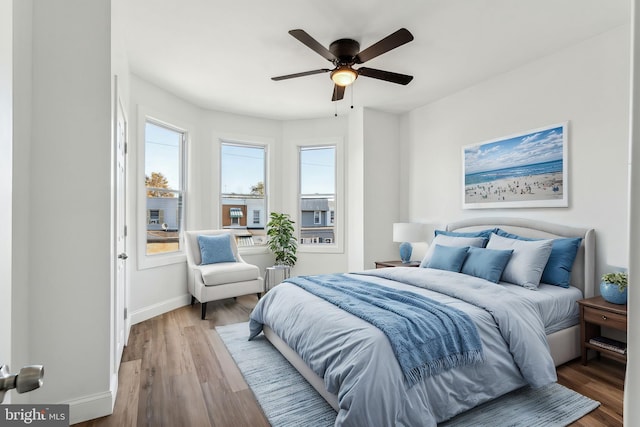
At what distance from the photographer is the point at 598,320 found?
2.49m

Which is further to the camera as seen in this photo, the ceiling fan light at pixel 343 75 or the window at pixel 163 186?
the window at pixel 163 186

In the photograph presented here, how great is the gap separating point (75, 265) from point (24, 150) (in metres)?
0.67

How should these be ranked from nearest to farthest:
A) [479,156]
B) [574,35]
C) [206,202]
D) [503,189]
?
[574,35], [503,189], [479,156], [206,202]

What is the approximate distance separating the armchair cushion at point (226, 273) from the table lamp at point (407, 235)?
192 cm

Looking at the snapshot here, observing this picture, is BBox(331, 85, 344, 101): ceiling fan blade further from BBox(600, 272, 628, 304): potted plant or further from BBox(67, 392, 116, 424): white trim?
BBox(67, 392, 116, 424): white trim

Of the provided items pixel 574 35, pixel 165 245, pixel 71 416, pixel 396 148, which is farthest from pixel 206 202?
pixel 574 35

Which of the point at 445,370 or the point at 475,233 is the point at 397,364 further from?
the point at 475,233

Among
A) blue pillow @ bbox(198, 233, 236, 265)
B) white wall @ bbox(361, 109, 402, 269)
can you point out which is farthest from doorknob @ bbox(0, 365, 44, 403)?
white wall @ bbox(361, 109, 402, 269)

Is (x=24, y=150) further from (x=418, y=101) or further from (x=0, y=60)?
(x=418, y=101)

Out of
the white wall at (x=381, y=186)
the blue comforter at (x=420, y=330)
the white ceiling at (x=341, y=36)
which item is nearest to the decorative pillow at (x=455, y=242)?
the white wall at (x=381, y=186)

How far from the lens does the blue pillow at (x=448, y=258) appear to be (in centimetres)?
319

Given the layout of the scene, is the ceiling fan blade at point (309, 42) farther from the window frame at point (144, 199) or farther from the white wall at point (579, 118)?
the window frame at point (144, 199)

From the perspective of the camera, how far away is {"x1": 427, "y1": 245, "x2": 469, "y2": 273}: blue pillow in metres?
3.19

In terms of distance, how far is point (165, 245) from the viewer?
4.29 meters
